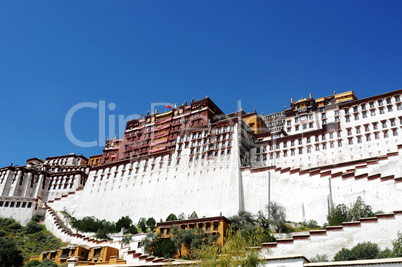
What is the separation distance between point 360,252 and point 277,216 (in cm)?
2000

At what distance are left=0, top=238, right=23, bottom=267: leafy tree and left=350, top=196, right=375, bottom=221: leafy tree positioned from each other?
37827 millimetres

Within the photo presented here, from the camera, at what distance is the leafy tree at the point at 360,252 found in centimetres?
2727

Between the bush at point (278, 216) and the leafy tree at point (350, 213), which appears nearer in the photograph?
the leafy tree at point (350, 213)

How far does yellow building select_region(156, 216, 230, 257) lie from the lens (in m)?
42.8

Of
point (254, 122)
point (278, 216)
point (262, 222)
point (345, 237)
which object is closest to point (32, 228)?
point (262, 222)

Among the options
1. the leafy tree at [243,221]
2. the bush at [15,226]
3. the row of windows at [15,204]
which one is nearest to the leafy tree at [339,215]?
the leafy tree at [243,221]

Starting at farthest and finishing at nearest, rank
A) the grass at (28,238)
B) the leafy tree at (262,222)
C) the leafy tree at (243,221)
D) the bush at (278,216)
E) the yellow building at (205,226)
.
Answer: the grass at (28,238) → the leafy tree at (262,222) → the leafy tree at (243,221) → the bush at (278,216) → the yellow building at (205,226)

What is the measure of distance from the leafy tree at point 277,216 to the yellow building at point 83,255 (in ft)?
59.3

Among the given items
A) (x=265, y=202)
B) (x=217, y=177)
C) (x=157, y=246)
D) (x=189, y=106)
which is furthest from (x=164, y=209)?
(x=189, y=106)

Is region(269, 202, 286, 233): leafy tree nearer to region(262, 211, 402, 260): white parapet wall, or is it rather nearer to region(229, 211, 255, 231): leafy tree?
region(229, 211, 255, 231): leafy tree

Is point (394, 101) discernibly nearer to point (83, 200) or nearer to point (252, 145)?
point (252, 145)

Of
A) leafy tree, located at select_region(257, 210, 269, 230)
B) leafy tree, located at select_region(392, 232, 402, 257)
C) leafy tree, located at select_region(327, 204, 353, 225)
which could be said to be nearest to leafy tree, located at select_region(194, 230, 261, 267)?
leafy tree, located at select_region(392, 232, 402, 257)

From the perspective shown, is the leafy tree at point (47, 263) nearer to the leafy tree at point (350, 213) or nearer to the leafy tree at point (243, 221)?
the leafy tree at point (243, 221)

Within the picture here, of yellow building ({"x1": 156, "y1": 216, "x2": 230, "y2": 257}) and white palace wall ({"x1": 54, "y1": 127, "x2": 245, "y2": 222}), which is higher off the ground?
white palace wall ({"x1": 54, "y1": 127, "x2": 245, "y2": 222})
